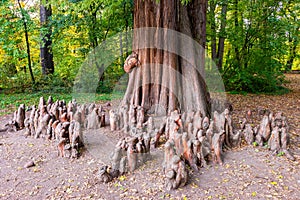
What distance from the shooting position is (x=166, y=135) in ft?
13.5

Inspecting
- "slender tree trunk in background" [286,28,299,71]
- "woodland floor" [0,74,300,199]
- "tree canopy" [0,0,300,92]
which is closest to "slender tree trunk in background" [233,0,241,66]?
"tree canopy" [0,0,300,92]

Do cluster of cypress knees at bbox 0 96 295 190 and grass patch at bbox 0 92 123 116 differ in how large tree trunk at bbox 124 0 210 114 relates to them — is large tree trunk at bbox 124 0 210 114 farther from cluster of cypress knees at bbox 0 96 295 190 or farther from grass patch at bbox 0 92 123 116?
grass patch at bbox 0 92 123 116

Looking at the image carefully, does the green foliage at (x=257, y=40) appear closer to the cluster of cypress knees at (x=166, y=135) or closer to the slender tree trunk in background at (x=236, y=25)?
the slender tree trunk in background at (x=236, y=25)

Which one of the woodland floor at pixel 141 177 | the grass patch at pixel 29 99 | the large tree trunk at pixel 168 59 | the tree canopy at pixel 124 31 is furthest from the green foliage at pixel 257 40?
the woodland floor at pixel 141 177

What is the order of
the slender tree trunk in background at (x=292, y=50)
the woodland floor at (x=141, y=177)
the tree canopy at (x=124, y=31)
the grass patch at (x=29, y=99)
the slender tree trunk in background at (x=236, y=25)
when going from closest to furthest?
1. the woodland floor at (x=141, y=177)
2. the grass patch at (x=29, y=99)
3. the tree canopy at (x=124, y=31)
4. the slender tree trunk in background at (x=236, y=25)
5. the slender tree trunk in background at (x=292, y=50)

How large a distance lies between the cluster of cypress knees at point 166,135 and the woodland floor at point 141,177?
0.43 ft

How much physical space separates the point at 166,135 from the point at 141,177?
3.70 ft

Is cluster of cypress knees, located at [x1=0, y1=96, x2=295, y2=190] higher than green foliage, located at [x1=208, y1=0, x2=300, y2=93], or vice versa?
green foliage, located at [x1=208, y1=0, x2=300, y2=93]

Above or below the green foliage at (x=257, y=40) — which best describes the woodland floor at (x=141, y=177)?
below

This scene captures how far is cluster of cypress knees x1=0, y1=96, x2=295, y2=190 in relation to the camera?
10.5 ft

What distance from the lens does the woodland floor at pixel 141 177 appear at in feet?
9.18

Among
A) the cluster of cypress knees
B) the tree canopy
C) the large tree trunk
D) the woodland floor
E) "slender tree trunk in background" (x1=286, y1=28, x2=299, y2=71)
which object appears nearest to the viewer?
the woodland floor

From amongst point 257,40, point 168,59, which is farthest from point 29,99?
point 257,40

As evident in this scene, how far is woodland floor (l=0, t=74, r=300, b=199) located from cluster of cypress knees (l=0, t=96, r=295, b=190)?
0.13 m
